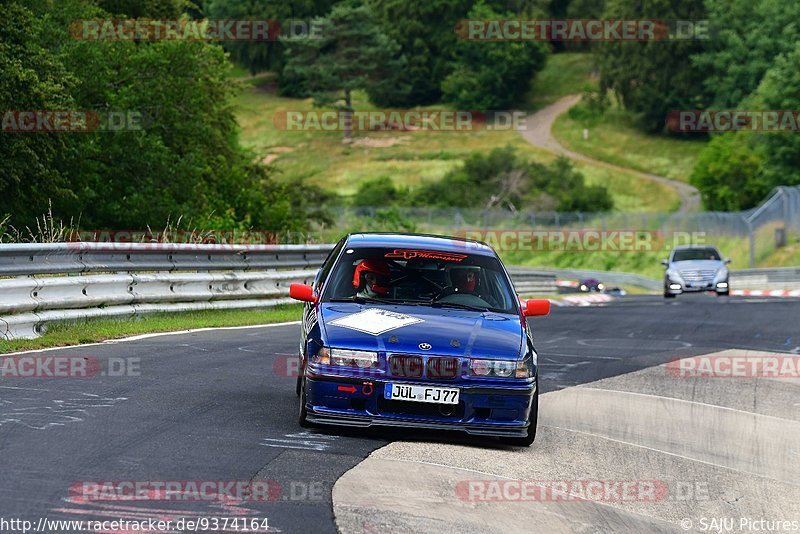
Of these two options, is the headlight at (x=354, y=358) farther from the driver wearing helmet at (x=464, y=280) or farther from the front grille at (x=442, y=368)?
the driver wearing helmet at (x=464, y=280)

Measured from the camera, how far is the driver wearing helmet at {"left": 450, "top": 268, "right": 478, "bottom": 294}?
1087 cm

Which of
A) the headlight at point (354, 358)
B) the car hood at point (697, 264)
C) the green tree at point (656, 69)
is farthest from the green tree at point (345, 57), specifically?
the headlight at point (354, 358)

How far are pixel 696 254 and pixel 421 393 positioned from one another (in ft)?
100

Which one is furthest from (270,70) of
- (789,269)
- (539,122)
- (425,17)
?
(789,269)

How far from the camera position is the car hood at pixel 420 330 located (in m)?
9.45

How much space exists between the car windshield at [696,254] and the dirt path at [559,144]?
174 feet

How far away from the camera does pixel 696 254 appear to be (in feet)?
127

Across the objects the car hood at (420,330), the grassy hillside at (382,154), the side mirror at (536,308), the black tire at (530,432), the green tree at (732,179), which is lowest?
the grassy hillside at (382,154)

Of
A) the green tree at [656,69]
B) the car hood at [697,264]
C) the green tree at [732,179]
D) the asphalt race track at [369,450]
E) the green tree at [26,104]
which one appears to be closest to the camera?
the asphalt race track at [369,450]

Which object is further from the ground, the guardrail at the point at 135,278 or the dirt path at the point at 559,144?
the guardrail at the point at 135,278

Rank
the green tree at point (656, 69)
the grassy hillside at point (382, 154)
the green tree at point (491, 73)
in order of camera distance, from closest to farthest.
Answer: the grassy hillside at point (382, 154) → the green tree at point (656, 69) → the green tree at point (491, 73)

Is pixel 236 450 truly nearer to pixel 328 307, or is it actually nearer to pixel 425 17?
pixel 328 307

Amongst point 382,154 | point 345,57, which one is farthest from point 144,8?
point 345,57

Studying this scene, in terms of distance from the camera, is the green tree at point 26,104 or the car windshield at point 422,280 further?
the green tree at point 26,104
